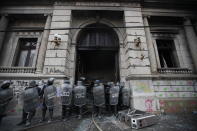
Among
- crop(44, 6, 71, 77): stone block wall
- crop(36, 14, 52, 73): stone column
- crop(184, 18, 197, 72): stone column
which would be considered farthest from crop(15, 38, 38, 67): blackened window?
crop(184, 18, 197, 72): stone column

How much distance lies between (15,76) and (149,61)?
9.57 m

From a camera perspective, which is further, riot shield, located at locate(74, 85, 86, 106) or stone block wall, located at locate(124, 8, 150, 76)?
stone block wall, located at locate(124, 8, 150, 76)

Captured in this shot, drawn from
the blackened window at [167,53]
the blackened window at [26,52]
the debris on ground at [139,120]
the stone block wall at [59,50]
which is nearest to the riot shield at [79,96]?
the stone block wall at [59,50]

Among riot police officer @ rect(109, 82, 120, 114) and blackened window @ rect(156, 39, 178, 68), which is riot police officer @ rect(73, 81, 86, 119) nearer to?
riot police officer @ rect(109, 82, 120, 114)

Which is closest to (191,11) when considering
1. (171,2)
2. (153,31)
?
(171,2)

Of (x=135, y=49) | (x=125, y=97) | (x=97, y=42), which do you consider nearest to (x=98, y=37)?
(x=97, y=42)

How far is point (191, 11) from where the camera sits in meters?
9.66

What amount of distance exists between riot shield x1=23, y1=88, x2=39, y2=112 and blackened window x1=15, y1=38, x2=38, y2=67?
4.64 meters

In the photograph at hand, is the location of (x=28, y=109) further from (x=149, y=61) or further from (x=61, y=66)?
(x=149, y=61)

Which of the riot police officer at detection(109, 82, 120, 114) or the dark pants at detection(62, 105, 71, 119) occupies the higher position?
the riot police officer at detection(109, 82, 120, 114)

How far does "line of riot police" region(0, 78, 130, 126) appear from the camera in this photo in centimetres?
507

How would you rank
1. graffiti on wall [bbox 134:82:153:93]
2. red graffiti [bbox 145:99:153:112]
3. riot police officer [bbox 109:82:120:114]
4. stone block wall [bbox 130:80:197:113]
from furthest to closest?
graffiti on wall [bbox 134:82:153:93], stone block wall [bbox 130:80:197:113], red graffiti [bbox 145:99:153:112], riot police officer [bbox 109:82:120:114]

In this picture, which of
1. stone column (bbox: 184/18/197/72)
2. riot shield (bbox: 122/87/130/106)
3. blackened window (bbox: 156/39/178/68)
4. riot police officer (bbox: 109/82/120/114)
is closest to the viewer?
A: riot police officer (bbox: 109/82/120/114)

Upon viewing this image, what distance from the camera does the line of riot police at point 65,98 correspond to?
5.07 metres
